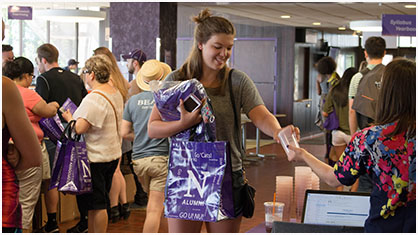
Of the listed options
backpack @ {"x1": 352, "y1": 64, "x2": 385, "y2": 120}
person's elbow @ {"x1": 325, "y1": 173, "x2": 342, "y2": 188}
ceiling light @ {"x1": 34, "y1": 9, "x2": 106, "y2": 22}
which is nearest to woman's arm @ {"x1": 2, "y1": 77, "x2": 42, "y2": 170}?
person's elbow @ {"x1": 325, "y1": 173, "x2": 342, "y2": 188}

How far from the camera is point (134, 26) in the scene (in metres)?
9.03

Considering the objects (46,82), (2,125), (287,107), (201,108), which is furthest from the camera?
(287,107)

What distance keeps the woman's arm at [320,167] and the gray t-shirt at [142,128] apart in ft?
6.95

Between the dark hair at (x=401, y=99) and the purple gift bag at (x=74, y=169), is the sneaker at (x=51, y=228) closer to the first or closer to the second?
the purple gift bag at (x=74, y=169)

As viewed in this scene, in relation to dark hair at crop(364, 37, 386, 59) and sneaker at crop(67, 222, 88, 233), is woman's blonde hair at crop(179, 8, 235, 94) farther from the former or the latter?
dark hair at crop(364, 37, 386, 59)

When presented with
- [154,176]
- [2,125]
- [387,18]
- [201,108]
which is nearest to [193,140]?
[201,108]

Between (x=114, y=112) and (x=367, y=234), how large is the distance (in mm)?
2718

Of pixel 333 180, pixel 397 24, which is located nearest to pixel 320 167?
pixel 333 180

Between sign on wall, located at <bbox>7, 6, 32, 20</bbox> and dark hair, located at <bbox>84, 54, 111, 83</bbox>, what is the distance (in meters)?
9.45

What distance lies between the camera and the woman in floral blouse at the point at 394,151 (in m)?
2.10

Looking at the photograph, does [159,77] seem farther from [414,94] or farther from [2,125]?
[414,94]

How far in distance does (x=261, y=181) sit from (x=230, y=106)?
20.1 feet

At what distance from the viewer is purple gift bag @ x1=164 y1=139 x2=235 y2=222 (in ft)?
8.24

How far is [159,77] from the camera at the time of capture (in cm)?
471
